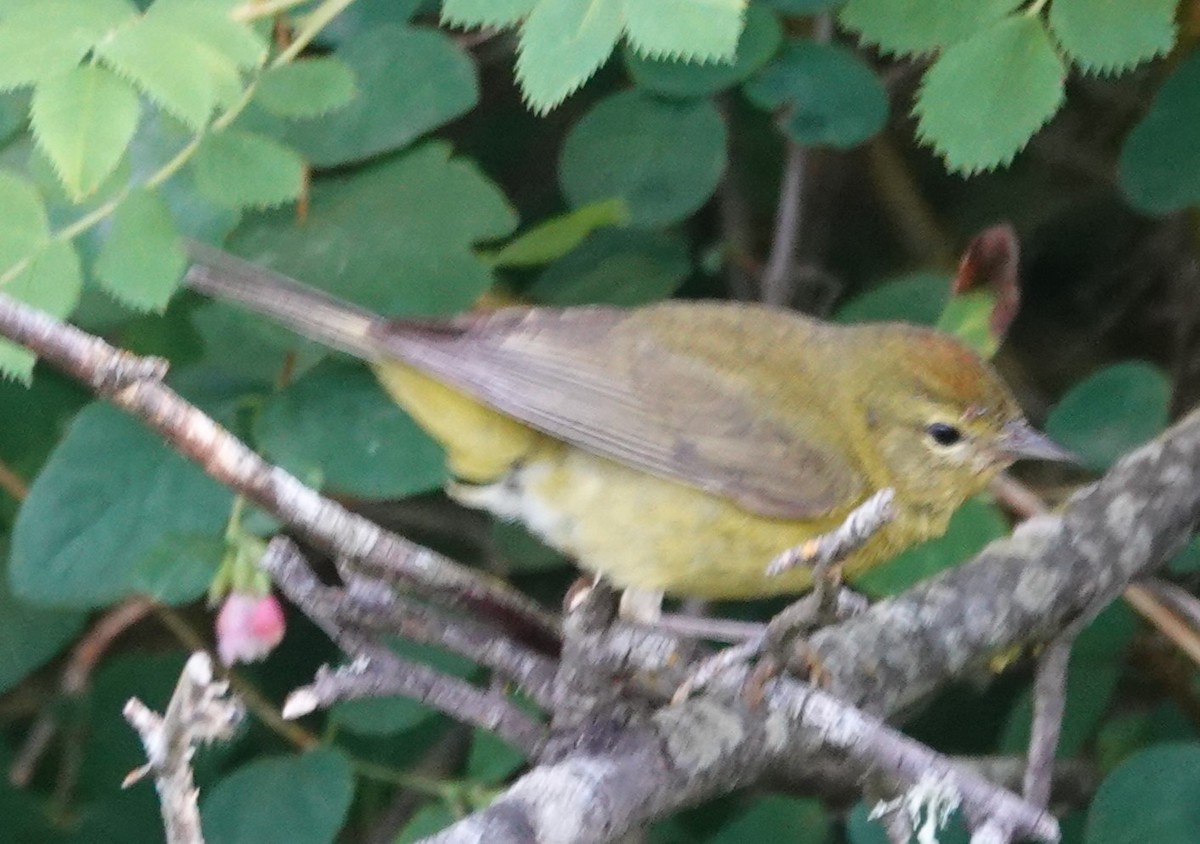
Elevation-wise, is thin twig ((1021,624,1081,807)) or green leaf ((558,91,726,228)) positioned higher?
green leaf ((558,91,726,228))

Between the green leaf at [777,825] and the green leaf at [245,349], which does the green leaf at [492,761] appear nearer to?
the green leaf at [777,825]

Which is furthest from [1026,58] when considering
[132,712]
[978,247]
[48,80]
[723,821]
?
[723,821]

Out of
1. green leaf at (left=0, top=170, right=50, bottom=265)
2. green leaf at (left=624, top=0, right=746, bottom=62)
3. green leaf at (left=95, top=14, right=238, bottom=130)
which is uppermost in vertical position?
green leaf at (left=624, top=0, right=746, bottom=62)

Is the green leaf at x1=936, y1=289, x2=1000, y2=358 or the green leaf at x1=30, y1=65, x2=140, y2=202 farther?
the green leaf at x1=936, y1=289, x2=1000, y2=358

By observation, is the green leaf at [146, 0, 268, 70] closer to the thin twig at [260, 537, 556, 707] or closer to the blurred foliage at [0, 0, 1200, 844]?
the blurred foliage at [0, 0, 1200, 844]

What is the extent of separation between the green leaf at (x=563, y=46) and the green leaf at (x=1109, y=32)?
52 centimetres

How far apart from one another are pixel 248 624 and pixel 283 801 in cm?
38

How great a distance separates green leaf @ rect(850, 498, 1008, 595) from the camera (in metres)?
2.21

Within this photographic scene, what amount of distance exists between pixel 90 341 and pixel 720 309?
1.30 metres

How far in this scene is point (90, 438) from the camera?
1.91 m

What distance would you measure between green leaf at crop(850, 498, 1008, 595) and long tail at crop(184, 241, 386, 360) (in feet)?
2.86

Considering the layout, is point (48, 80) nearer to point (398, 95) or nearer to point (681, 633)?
point (398, 95)

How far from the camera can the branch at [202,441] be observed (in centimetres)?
106

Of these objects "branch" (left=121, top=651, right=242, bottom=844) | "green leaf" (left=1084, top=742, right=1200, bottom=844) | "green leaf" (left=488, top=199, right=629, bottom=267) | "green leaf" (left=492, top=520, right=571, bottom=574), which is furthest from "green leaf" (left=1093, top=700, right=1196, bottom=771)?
"branch" (left=121, top=651, right=242, bottom=844)
